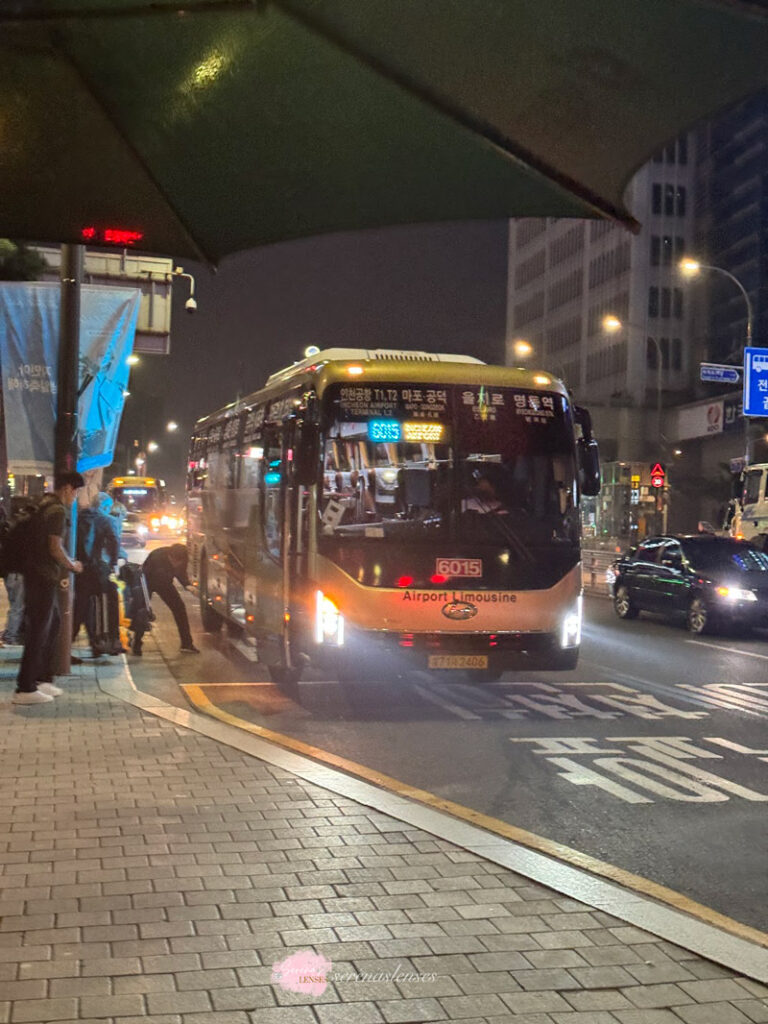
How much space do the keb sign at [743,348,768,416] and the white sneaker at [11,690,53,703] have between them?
2437 cm

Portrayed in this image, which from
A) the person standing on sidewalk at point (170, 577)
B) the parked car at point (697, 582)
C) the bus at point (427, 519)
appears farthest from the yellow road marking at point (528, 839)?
the parked car at point (697, 582)

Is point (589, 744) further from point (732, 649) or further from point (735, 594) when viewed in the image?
point (735, 594)

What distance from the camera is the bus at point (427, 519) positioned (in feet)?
34.9

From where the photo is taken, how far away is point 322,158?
3.43 meters

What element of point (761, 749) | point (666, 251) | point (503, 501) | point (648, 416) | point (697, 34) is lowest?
point (761, 749)

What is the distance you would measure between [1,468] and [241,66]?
2609 centimetres

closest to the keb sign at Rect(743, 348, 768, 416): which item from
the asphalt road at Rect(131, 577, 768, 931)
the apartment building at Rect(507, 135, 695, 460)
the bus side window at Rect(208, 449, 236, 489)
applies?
the asphalt road at Rect(131, 577, 768, 931)

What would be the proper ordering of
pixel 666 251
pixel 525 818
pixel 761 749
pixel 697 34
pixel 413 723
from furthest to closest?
1. pixel 666 251
2. pixel 413 723
3. pixel 761 749
4. pixel 525 818
5. pixel 697 34

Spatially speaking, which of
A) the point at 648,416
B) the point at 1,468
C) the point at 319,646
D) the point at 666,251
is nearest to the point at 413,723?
the point at 319,646

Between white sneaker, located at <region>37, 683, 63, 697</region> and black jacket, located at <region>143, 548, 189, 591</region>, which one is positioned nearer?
white sneaker, located at <region>37, 683, 63, 697</region>

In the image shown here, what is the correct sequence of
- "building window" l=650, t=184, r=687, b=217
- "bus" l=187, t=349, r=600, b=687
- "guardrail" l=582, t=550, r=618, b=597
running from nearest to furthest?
"bus" l=187, t=349, r=600, b=687 → "guardrail" l=582, t=550, r=618, b=597 → "building window" l=650, t=184, r=687, b=217

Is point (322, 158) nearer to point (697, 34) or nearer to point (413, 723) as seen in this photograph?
point (697, 34)

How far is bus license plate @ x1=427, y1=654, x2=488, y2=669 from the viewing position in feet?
35.1

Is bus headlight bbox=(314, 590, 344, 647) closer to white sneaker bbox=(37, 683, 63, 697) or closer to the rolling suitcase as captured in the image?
white sneaker bbox=(37, 683, 63, 697)
